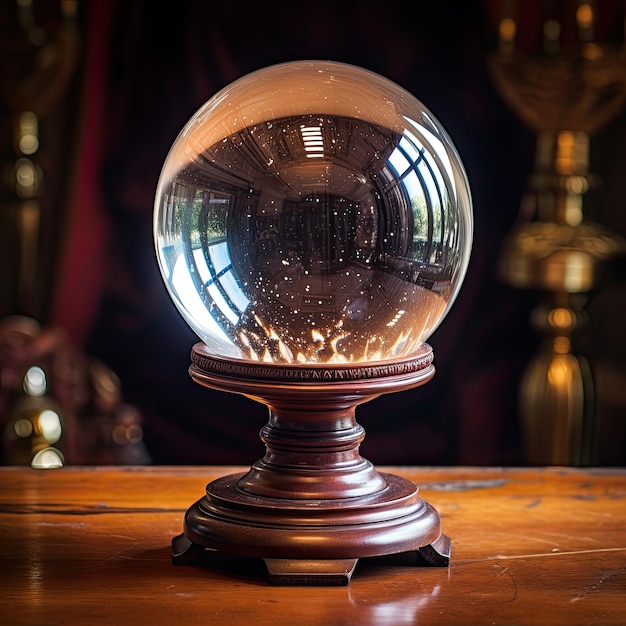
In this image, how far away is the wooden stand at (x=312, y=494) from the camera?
2.32 feet

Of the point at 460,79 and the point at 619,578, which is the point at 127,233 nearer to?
the point at 460,79

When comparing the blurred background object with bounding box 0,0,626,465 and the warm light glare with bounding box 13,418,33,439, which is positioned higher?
the blurred background object with bounding box 0,0,626,465

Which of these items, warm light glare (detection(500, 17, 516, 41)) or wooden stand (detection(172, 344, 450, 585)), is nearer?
wooden stand (detection(172, 344, 450, 585))

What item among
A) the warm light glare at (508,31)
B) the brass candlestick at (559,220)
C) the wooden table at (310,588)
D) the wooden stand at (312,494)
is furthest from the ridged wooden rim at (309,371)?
the warm light glare at (508,31)

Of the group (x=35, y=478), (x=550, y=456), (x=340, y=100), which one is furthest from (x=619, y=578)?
(x=550, y=456)

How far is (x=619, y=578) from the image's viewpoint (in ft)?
2.38

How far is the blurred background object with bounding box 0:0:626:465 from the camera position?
5.58 feet

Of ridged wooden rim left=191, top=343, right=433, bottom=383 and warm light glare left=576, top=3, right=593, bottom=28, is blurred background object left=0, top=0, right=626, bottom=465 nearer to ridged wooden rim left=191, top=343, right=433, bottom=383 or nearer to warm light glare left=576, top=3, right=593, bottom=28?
warm light glare left=576, top=3, right=593, bottom=28

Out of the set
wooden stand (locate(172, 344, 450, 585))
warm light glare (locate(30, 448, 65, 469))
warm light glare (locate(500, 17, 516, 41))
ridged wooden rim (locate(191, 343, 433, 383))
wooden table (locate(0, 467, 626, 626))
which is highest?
warm light glare (locate(500, 17, 516, 41))

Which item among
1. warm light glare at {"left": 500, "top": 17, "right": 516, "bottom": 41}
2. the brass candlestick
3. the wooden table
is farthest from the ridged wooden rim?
warm light glare at {"left": 500, "top": 17, "right": 516, "bottom": 41}

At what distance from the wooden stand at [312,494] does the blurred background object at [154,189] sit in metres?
1.00

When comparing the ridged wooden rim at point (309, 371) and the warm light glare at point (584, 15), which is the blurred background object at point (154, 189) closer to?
the warm light glare at point (584, 15)

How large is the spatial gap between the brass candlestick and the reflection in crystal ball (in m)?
0.93

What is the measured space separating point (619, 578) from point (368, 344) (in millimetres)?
218
